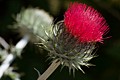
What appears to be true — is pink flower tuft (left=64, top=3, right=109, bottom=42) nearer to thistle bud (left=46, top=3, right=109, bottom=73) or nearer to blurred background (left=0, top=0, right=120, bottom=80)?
thistle bud (left=46, top=3, right=109, bottom=73)

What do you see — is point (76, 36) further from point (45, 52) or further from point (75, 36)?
point (45, 52)

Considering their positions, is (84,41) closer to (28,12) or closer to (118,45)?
(28,12)

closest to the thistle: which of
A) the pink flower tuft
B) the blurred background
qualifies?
the pink flower tuft

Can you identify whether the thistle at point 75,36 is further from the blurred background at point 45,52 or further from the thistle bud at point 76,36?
the blurred background at point 45,52

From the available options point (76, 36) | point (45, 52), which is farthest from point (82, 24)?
point (45, 52)

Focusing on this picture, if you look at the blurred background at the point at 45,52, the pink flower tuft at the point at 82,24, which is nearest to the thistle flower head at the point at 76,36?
the pink flower tuft at the point at 82,24

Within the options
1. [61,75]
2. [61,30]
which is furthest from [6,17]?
[61,30]

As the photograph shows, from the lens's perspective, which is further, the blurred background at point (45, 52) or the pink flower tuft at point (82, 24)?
the blurred background at point (45, 52)
